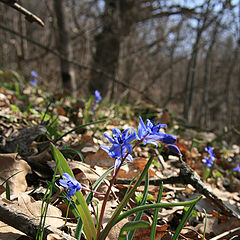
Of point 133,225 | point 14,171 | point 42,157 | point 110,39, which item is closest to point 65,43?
point 110,39

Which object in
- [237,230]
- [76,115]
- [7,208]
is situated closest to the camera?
[7,208]

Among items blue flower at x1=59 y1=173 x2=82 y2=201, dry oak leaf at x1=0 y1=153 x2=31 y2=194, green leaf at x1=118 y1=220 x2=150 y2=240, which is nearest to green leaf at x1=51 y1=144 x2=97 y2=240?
blue flower at x1=59 y1=173 x2=82 y2=201

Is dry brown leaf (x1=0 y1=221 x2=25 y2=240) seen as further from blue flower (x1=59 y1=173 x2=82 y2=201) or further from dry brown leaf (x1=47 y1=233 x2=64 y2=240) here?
blue flower (x1=59 y1=173 x2=82 y2=201)

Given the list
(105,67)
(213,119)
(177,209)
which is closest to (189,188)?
(177,209)

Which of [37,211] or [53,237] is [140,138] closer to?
[53,237]

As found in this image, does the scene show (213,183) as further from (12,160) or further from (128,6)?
(128,6)

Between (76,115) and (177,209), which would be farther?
(76,115)

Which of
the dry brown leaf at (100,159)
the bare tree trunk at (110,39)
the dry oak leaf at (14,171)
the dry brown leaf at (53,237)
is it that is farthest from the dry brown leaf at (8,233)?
the bare tree trunk at (110,39)
